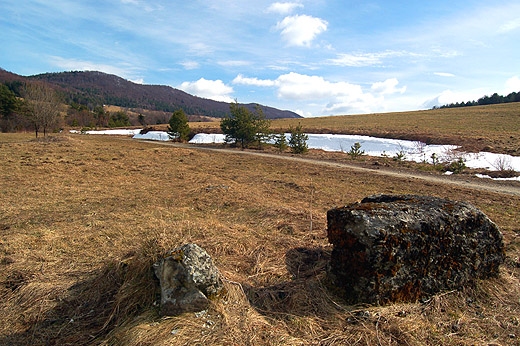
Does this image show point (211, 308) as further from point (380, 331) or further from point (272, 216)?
point (272, 216)

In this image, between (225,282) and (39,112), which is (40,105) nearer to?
(39,112)

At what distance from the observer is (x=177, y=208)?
24.6 feet

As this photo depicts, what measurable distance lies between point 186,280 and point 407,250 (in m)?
2.38

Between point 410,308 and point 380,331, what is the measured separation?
1.93ft

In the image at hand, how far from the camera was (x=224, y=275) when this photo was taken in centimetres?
362

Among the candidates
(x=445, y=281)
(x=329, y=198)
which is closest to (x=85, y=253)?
(x=445, y=281)

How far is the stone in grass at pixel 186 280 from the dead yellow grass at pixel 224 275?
13 cm

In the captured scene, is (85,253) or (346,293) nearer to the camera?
(346,293)

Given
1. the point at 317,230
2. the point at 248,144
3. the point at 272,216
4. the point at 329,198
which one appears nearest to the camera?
the point at 317,230

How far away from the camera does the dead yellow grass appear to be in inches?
108

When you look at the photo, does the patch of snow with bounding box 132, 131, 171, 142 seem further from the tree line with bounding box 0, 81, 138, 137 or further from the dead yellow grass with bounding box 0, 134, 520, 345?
the dead yellow grass with bounding box 0, 134, 520, 345

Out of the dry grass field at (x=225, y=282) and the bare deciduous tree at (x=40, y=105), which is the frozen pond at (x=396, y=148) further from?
the bare deciduous tree at (x=40, y=105)

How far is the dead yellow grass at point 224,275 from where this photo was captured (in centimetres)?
276

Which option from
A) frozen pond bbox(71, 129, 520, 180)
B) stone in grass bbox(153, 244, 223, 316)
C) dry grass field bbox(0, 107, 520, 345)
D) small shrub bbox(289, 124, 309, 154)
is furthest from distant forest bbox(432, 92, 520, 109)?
stone in grass bbox(153, 244, 223, 316)
